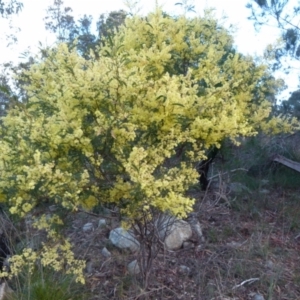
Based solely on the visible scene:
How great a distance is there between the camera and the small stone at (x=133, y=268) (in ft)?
17.7

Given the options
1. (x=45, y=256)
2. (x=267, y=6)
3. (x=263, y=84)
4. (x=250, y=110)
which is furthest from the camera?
(x=267, y=6)

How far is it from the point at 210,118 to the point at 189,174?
18.3 inches

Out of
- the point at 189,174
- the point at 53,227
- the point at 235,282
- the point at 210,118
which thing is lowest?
the point at 235,282

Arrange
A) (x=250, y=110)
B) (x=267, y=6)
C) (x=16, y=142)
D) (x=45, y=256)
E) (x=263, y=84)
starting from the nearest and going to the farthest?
(x=16, y=142), (x=45, y=256), (x=250, y=110), (x=263, y=84), (x=267, y=6)

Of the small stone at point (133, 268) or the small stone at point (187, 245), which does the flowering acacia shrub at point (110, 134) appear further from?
the small stone at point (187, 245)

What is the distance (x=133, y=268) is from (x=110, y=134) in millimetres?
1956

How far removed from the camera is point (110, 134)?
13.0ft

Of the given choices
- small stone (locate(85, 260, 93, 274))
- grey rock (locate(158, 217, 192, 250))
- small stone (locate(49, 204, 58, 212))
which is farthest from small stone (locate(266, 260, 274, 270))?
small stone (locate(49, 204, 58, 212))

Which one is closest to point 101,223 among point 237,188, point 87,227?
point 87,227

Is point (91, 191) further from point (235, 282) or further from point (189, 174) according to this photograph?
point (235, 282)

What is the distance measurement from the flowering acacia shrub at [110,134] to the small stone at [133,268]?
3.43 ft

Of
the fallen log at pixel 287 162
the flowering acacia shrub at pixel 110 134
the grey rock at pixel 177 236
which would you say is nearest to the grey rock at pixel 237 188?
the fallen log at pixel 287 162

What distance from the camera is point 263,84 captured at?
6.18 m

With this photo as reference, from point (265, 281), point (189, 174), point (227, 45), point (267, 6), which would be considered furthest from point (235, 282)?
point (267, 6)
